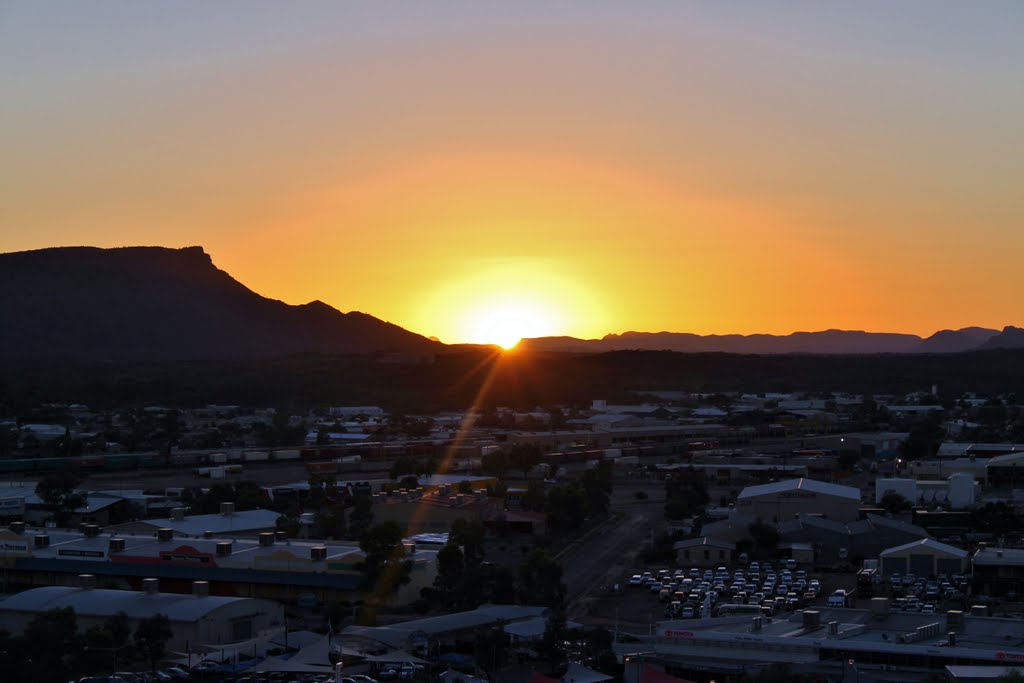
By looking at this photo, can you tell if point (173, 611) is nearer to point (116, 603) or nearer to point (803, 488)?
point (116, 603)

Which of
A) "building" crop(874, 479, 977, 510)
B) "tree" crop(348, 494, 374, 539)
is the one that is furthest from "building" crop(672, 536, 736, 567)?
"building" crop(874, 479, 977, 510)

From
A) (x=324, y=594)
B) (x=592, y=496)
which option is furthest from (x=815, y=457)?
(x=324, y=594)

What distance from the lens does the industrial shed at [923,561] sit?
2288 centimetres

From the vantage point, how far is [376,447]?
4659 centimetres

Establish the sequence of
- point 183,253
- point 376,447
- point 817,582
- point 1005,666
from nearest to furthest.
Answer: point 1005,666 → point 817,582 → point 376,447 → point 183,253

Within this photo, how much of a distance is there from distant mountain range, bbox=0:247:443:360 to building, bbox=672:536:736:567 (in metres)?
95.6

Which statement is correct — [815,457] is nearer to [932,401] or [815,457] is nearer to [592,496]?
[592,496]

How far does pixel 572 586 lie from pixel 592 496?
313 inches

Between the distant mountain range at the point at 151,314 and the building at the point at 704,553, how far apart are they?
314 feet

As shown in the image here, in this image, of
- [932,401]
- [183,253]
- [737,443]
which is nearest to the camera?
[737,443]

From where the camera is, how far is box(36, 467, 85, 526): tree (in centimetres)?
2897

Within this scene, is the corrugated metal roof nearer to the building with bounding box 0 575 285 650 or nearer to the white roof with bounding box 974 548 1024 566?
the building with bounding box 0 575 285 650

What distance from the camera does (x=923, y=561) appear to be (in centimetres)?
2298

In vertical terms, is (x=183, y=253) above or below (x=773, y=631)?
above
